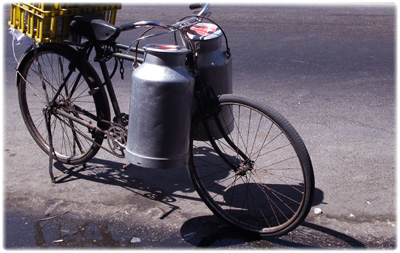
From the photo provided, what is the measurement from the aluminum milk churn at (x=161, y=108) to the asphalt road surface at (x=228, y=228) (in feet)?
1.71

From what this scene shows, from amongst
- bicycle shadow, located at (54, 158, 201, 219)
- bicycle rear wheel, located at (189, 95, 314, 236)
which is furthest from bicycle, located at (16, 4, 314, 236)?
bicycle shadow, located at (54, 158, 201, 219)

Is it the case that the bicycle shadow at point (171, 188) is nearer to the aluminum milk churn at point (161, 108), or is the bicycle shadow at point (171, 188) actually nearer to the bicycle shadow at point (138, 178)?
the bicycle shadow at point (138, 178)

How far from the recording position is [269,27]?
30.4 ft

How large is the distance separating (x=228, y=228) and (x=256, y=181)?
0.65 metres

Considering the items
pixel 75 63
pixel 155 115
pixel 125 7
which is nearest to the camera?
pixel 155 115

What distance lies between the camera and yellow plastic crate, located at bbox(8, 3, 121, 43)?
3.46 metres

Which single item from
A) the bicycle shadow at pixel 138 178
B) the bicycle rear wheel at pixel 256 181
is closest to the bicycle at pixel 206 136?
the bicycle rear wheel at pixel 256 181

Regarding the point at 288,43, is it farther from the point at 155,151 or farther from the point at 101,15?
the point at 155,151

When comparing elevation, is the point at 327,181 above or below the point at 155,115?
below

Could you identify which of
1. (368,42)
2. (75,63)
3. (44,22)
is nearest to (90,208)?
(75,63)

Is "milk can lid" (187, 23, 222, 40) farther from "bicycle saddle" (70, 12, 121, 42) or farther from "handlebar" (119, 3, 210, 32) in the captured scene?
"bicycle saddle" (70, 12, 121, 42)

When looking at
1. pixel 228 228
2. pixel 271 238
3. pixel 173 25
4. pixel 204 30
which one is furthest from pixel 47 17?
pixel 271 238

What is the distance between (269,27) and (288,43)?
1222 mm

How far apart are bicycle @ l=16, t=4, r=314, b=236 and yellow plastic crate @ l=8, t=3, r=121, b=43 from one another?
0.09 meters
